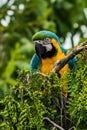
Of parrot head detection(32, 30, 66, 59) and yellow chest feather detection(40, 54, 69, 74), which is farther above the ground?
parrot head detection(32, 30, 66, 59)

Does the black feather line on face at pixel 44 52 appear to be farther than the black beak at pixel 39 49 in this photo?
Yes

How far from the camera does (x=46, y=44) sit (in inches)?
148

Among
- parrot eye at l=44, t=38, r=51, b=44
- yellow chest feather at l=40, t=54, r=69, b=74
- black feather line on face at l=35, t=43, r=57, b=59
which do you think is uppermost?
parrot eye at l=44, t=38, r=51, b=44

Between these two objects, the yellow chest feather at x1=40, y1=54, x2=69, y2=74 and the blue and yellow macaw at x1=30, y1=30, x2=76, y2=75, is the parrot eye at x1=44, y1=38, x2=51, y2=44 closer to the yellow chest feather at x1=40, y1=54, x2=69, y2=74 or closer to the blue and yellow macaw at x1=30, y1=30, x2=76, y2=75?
the blue and yellow macaw at x1=30, y1=30, x2=76, y2=75

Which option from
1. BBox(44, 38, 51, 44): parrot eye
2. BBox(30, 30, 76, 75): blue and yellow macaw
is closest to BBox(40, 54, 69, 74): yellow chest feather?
BBox(30, 30, 76, 75): blue and yellow macaw

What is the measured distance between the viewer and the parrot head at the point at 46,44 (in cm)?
364

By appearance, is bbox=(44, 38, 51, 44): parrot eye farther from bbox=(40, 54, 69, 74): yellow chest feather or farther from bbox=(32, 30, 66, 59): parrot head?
bbox=(40, 54, 69, 74): yellow chest feather

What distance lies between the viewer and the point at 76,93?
7.42 ft

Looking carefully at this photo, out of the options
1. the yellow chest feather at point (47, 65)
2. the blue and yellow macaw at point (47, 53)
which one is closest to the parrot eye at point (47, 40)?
the blue and yellow macaw at point (47, 53)

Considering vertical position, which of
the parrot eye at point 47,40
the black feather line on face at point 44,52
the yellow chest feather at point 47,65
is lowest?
the yellow chest feather at point 47,65

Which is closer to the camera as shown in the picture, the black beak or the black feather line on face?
the black beak

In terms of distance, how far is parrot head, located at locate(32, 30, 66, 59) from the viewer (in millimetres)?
3637

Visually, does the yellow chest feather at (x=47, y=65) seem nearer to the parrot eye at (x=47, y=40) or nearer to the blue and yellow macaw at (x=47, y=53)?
the blue and yellow macaw at (x=47, y=53)

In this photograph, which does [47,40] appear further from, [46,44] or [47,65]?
[47,65]
